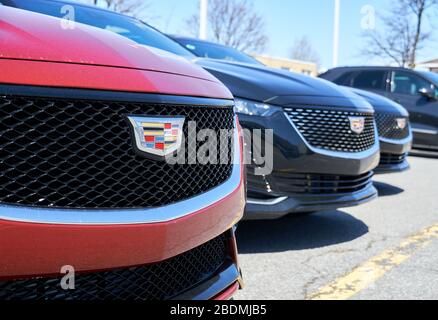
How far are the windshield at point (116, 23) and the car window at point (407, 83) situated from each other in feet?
21.9

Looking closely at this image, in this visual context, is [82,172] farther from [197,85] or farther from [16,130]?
[197,85]

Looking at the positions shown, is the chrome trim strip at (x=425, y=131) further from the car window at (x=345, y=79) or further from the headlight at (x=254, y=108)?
the headlight at (x=254, y=108)

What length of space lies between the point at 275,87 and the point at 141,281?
207 cm

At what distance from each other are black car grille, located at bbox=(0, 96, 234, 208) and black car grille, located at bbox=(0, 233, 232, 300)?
9.3 inches

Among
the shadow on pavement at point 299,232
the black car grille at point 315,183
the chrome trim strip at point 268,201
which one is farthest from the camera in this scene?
the shadow on pavement at point 299,232

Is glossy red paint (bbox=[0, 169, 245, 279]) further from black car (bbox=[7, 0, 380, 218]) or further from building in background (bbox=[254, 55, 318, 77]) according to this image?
building in background (bbox=[254, 55, 318, 77])

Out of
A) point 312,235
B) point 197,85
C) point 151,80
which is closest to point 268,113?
point 312,235

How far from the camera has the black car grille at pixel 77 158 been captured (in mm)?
1328

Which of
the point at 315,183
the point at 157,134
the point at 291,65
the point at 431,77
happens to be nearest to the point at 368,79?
the point at 431,77

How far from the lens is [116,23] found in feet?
12.2

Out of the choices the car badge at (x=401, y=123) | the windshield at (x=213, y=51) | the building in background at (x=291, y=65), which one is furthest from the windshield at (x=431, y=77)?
the building in background at (x=291, y=65)

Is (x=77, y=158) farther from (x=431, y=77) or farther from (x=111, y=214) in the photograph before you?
(x=431, y=77)

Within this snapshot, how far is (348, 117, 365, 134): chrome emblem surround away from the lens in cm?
366

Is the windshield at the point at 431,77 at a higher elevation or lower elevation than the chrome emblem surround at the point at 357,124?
lower
